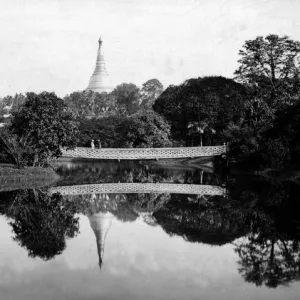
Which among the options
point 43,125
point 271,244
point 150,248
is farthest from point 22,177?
point 271,244

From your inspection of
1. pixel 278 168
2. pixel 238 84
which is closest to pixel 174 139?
pixel 238 84

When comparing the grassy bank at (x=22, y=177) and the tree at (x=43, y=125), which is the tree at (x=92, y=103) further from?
the grassy bank at (x=22, y=177)

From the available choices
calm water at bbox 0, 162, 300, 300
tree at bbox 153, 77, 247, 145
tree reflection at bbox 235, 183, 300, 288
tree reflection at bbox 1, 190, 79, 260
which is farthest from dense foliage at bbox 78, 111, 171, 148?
tree reflection at bbox 235, 183, 300, 288

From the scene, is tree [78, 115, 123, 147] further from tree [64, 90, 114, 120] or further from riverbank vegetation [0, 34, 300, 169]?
tree [64, 90, 114, 120]

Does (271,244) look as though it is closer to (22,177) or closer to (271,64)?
(22,177)

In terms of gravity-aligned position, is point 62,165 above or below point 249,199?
above

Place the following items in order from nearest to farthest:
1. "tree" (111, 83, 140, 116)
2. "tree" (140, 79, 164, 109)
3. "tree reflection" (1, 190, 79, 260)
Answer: "tree reflection" (1, 190, 79, 260)
"tree" (111, 83, 140, 116)
"tree" (140, 79, 164, 109)

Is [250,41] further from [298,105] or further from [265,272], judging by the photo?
[265,272]
